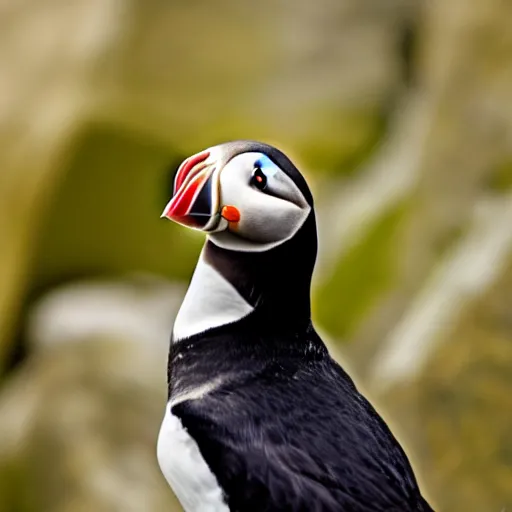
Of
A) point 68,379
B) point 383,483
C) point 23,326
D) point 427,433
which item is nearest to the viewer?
point 383,483

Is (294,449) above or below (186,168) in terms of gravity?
below

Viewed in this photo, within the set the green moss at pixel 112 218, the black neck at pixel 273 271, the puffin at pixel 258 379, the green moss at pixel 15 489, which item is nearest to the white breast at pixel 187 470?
the puffin at pixel 258 379

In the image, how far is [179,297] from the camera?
9.87 ft

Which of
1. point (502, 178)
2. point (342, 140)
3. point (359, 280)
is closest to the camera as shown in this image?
point (502, 178)

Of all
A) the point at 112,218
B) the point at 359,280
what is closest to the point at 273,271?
the point at 359,280

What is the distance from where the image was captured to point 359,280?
2.59 m

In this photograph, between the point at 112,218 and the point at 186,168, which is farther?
the point at 112,218

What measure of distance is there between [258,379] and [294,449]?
2.6 inches

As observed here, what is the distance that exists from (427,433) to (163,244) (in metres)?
1.54

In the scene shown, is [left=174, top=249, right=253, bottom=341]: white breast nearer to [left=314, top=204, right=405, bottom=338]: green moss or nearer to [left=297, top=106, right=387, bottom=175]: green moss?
[left=314, top=204, right=405, bottom=338]: green moss

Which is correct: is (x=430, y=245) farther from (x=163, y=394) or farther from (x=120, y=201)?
(x=120, y=201)

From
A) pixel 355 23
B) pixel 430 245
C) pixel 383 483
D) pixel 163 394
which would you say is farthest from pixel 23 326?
pixel 383 483

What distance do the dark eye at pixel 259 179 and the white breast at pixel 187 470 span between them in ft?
0.60

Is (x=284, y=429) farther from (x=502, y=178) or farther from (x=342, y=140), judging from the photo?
(x=342, y=140)
